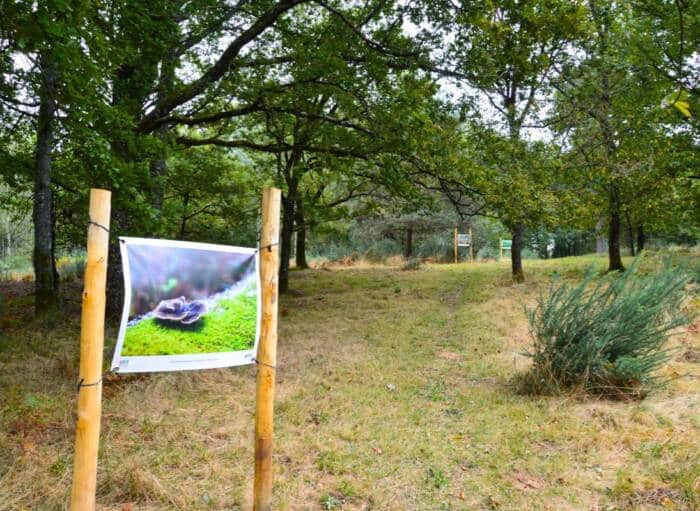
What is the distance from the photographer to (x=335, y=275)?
15688 millimetres

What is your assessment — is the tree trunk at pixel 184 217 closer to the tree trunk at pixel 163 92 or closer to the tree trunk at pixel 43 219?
the tree trunk at pixel 43 219

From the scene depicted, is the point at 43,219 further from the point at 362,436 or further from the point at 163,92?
the point at 362,436

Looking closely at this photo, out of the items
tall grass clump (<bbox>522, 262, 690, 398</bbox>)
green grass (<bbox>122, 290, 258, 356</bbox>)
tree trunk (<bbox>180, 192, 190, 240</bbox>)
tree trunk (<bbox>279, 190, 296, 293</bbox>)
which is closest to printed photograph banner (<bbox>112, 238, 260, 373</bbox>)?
green grass (<bbox>122, 290, 258, 356</bbox>)

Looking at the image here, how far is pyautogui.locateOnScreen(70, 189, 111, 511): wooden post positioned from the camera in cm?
218

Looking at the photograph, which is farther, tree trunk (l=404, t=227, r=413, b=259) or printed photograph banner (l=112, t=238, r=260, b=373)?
tree trunk (l=404, t=227, r=413, b=259)

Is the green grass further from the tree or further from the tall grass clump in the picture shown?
the tree

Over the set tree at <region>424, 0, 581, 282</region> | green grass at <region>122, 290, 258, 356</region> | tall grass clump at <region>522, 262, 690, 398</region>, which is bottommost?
tall grass clump at <region>522, 262, 690, 398</region>

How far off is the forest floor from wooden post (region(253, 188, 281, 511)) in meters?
0.48

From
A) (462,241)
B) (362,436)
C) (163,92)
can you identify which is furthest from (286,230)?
(462,241)

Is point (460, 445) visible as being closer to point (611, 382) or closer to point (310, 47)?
point (611, 382)

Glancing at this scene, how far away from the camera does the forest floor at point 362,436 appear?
2.92 meters

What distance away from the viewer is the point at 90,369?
7.20 feet

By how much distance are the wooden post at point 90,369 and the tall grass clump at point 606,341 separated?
13.1 ft

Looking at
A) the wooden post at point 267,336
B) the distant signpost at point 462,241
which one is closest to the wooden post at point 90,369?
the wooden post at point 267,336
